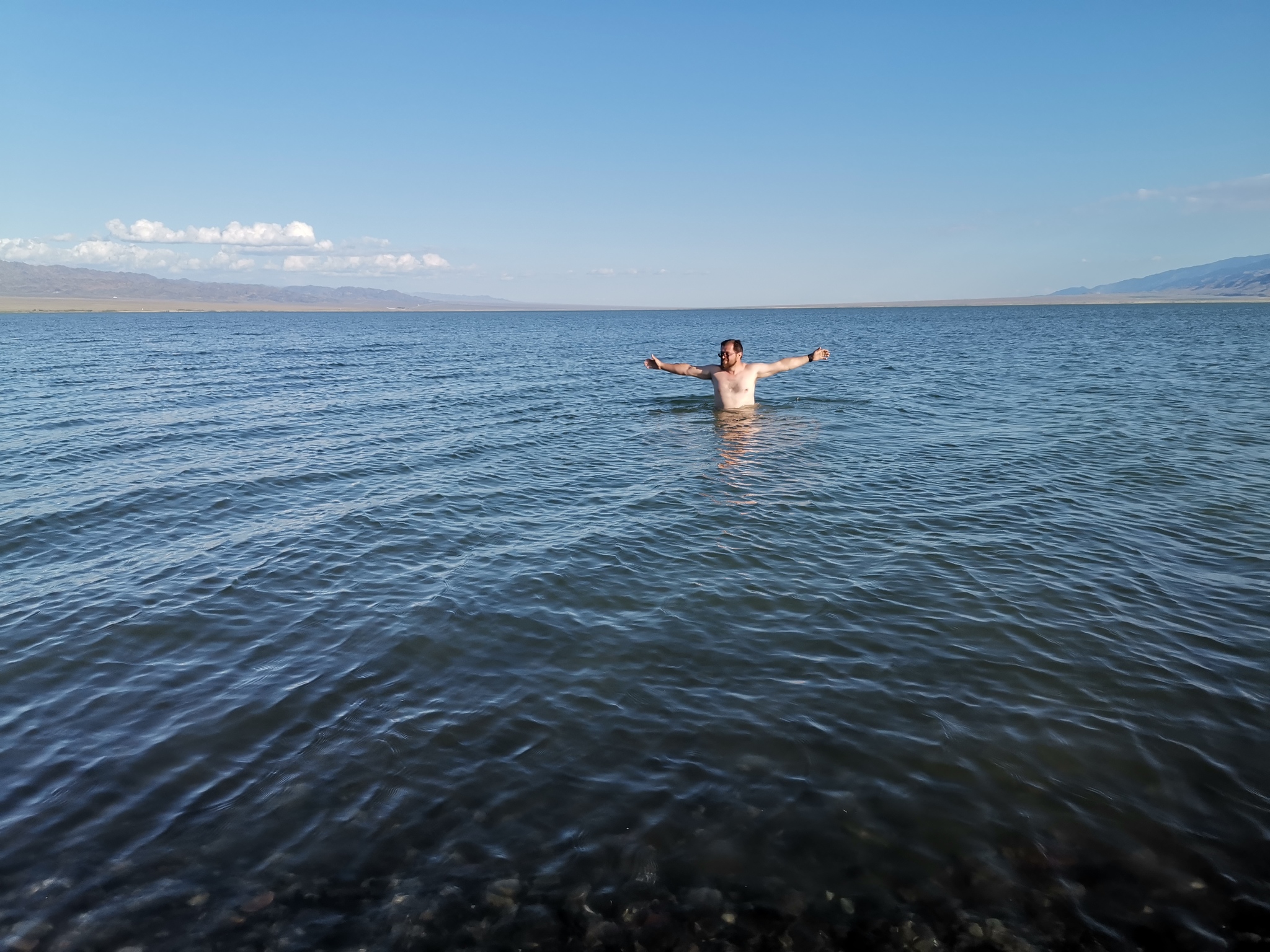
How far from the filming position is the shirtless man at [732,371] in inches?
902

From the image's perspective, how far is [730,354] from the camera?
2481cm

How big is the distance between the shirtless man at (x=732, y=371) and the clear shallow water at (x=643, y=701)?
3.52 m

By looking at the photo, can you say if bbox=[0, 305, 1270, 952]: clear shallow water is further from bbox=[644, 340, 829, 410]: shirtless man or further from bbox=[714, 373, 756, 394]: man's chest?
bbox=[714, 373, 756, 394]: man's chest

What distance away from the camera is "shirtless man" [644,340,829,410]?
22.9 metres

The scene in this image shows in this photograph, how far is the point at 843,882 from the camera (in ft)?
20.1

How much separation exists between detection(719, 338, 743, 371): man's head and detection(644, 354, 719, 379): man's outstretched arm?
0.67 metres

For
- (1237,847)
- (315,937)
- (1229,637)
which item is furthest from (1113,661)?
(315,937)

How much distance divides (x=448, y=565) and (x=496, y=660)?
4.20m

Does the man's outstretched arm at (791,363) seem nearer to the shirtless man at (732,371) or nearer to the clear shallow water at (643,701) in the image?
the shirtless man at (732,371)

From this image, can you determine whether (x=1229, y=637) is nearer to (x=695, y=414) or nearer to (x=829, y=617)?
(x=829, y=617)

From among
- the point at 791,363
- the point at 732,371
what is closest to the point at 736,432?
the point at 732,371

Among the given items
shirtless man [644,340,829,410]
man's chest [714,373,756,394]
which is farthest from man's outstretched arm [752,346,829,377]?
man's chest [714,373,756,394]

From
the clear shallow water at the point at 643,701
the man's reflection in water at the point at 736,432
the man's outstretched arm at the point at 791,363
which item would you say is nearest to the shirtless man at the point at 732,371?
the man's outstretched arm at the point at 791,363

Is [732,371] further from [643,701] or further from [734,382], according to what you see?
[643,701]
